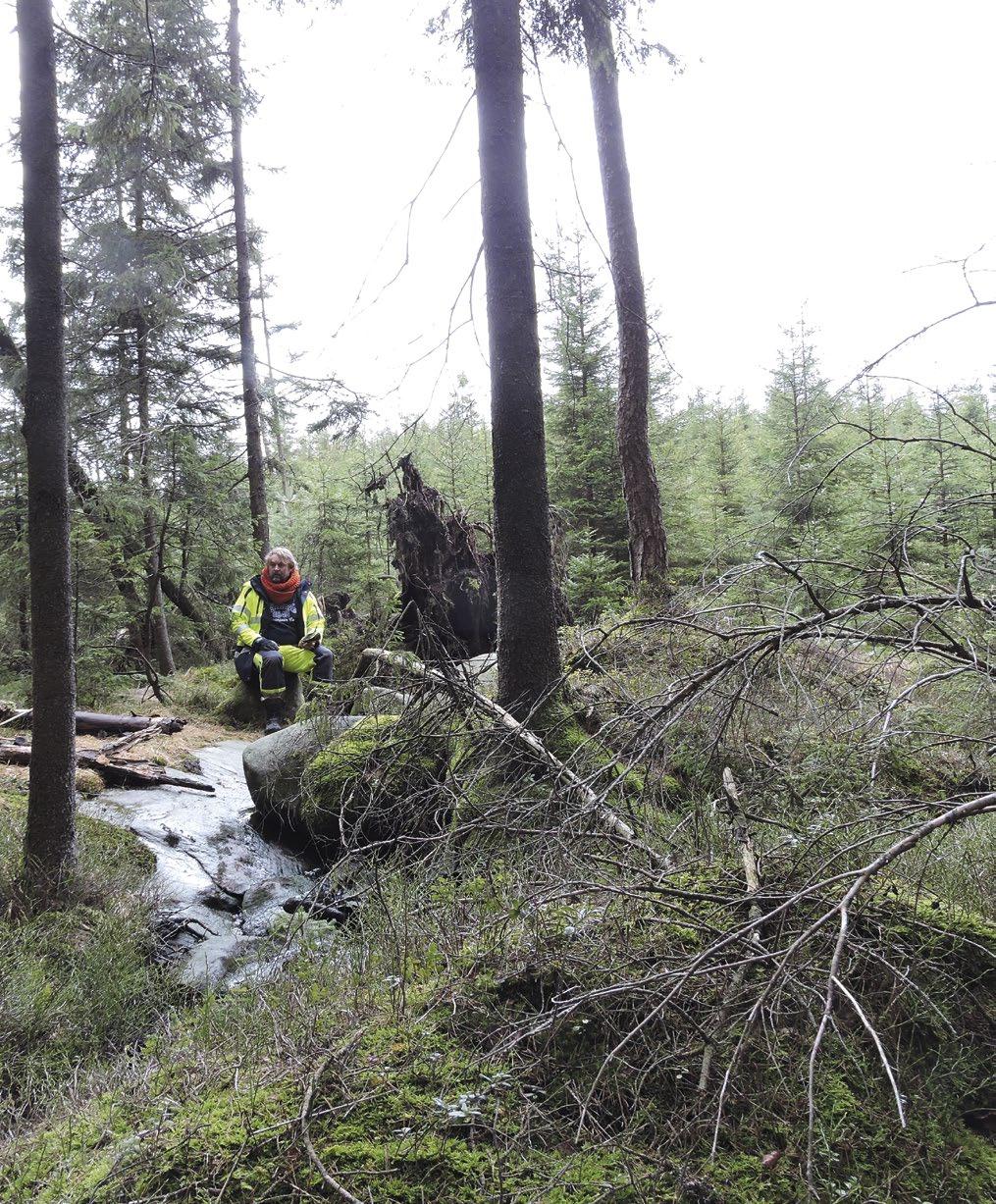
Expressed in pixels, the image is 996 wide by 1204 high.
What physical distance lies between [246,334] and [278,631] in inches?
327

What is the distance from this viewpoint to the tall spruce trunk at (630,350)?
8.52m

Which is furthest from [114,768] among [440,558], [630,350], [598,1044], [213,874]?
[630,350]

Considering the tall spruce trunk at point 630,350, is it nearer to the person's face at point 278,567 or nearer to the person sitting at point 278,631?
the person sitting at point 278,631

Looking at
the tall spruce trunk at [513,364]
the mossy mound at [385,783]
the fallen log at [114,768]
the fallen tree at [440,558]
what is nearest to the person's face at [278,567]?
the fallen tree at [440,558]

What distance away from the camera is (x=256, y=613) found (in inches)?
367

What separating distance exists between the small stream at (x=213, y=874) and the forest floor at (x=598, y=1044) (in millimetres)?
1110

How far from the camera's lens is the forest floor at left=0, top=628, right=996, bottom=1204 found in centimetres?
184

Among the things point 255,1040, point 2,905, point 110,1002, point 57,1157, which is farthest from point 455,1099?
point 2,905

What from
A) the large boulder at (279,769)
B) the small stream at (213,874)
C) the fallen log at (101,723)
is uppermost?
the fallen log at (101,723)

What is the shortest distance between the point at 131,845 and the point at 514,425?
4.64 meters

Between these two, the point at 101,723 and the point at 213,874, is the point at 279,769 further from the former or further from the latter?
the point at 101,723

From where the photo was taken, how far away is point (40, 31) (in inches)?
182

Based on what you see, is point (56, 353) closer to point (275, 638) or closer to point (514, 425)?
point (514, 425)

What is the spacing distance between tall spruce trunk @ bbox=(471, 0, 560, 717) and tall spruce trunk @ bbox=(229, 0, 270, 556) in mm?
10498
